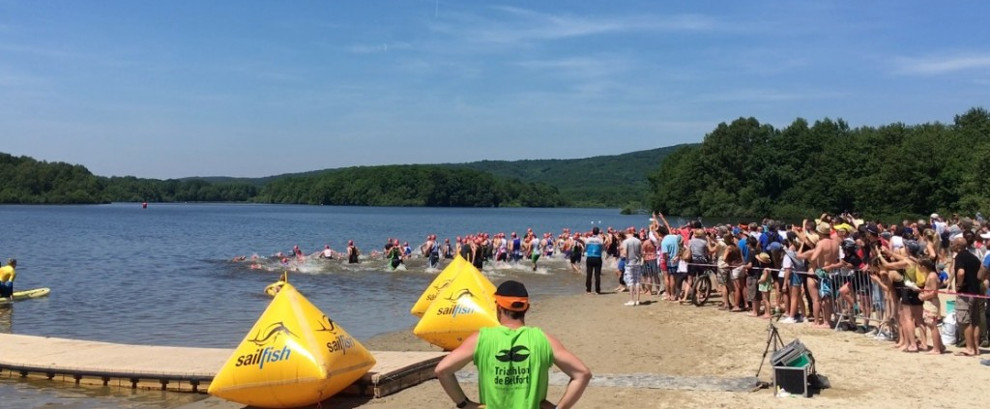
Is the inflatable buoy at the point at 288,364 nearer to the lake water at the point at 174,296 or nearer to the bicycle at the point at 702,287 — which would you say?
the lake water at the point at 174,296

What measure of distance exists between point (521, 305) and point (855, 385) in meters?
6.24

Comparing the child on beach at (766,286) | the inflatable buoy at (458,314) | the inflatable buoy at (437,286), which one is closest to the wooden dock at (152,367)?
the inflatable buoy at (458,314)

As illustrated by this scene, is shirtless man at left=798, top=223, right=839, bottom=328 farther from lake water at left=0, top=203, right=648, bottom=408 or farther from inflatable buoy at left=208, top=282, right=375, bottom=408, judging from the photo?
lake water at left=0, top=203, right=648, bottom=408

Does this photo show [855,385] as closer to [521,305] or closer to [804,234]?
[804,234]

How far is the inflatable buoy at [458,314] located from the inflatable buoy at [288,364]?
2699 millimetres

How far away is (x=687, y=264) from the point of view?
16078mm

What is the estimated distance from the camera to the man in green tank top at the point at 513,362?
4.09m

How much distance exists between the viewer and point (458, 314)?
1123 cm

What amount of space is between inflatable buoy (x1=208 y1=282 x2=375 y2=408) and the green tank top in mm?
4563

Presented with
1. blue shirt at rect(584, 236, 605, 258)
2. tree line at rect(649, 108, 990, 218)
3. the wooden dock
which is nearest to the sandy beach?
the wooden dock

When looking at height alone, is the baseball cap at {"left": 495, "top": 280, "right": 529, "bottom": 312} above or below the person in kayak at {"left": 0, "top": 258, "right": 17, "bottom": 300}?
above

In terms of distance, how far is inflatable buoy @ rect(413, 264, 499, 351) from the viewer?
1120cm

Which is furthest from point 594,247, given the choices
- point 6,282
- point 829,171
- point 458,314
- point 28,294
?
point 829,171

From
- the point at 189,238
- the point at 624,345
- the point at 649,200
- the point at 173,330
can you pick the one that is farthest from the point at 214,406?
the point at 649,200
